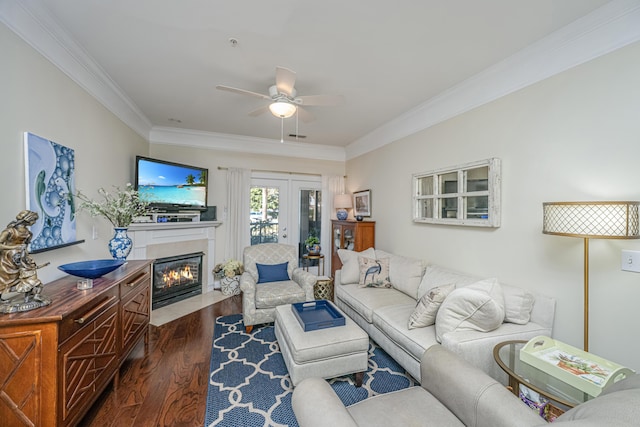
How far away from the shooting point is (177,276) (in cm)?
405

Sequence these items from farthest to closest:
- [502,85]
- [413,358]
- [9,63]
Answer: [502,85]
[413,358]
[9,63]

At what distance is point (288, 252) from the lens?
3770mm

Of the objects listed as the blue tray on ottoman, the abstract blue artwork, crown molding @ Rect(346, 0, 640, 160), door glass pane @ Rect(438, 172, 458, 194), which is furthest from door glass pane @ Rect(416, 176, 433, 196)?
the abstract blue artwork

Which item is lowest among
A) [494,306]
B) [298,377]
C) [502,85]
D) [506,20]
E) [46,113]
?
[298,377]

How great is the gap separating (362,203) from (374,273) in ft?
5.74

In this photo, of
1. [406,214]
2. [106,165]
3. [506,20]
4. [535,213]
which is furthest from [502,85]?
[106,165]

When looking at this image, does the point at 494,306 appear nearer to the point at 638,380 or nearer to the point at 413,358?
the point at 413,358

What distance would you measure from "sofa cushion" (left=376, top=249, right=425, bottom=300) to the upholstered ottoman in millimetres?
1066

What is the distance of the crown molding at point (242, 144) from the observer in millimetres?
4238

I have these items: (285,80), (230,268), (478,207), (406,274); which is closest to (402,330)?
(406,274)

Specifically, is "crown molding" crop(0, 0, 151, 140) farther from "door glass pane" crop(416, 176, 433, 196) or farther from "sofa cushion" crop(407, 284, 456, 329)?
"door glass pane" crop(416, 176, 433, 196)

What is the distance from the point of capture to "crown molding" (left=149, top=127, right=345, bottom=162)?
424 centimetres

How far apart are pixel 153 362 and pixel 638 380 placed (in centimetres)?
315

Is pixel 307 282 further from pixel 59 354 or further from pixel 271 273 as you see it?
pixel 59 354
